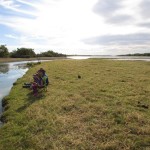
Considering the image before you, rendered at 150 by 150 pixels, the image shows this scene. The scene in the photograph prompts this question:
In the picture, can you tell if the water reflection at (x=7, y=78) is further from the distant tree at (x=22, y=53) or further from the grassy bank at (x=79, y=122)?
the distant tree at (x=22, y=53)

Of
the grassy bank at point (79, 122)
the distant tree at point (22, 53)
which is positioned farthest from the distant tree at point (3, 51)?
the grassy bank at point (79, 122)

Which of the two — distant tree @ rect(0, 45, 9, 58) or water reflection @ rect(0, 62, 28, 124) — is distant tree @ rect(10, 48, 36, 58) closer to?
distant tree @ rect(0, 45, 9, 58)

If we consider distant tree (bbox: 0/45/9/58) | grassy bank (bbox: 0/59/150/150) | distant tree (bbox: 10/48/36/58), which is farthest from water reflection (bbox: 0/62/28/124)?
distant tree (bbox: 10/48/36/58)

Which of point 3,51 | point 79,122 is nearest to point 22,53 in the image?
point 3,51

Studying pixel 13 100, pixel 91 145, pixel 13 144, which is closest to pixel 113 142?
pixel 91 145

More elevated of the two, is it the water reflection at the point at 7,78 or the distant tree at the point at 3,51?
the distant tree at the point at 3,51

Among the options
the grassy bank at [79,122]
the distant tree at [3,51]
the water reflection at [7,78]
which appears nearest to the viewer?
the grassy bank at [79,122]

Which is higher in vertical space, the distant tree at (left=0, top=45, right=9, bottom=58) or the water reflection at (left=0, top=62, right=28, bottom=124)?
the distant tree at (left=0, top=45, right=9, bottom=58)

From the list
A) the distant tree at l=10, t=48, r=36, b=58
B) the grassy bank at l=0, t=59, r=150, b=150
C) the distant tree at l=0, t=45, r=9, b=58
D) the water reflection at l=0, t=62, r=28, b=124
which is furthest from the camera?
the distant tree at l=10, t=48, r=36, b=58

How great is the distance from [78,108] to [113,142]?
4.68 metres

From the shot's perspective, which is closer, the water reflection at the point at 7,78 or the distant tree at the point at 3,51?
the water reflection at the point at 7,78

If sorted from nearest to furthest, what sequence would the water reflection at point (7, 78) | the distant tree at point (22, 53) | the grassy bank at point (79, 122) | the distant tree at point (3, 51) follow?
the grassy bank at point (79, 122)
the water reflection at point (7, 78)
the distant tree at point (3, 51)
the distant tree at point (22, 53)

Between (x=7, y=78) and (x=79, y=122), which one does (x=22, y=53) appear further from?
(x=79, y=122)

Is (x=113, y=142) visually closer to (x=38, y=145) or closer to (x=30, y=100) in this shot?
(x=38, y=145)
